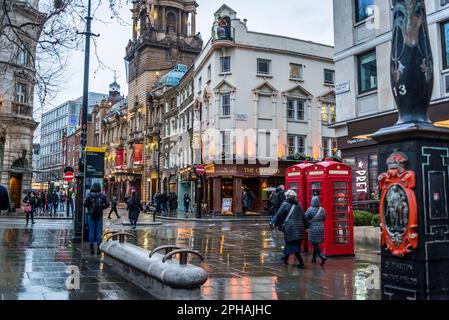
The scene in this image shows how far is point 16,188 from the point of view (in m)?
37.3

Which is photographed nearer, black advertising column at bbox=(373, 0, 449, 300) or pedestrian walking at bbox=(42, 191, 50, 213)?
black advertising column at bbox=(373, 0, 449, 300)

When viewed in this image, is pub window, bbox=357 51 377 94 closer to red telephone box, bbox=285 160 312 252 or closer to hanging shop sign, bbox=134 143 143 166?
red telephone box, bbox=285 160 312 252

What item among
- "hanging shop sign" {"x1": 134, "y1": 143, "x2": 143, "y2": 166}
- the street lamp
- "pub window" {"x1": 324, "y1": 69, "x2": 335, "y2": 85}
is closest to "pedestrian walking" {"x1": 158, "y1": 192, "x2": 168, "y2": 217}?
"pub window" {"x1": 324, "y1": 69, "x2": 335, "y2": 85}

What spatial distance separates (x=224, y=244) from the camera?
15.2 m

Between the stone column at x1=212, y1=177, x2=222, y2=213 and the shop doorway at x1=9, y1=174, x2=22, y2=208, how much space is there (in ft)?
51.9

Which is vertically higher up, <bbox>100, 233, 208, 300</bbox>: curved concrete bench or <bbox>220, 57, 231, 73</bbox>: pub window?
<bbox>220, 57, 231, 73</bbox>: pub window

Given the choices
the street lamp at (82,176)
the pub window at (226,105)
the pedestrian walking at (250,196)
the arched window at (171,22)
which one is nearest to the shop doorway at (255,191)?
the pedestrian walking at (250,196)

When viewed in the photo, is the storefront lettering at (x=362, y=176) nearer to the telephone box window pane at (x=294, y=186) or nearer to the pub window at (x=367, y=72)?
the pub window at (x=367, y=72)

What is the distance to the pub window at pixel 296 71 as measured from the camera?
3984 centimetres

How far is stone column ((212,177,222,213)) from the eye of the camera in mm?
37344

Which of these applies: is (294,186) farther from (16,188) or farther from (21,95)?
(21,95)
